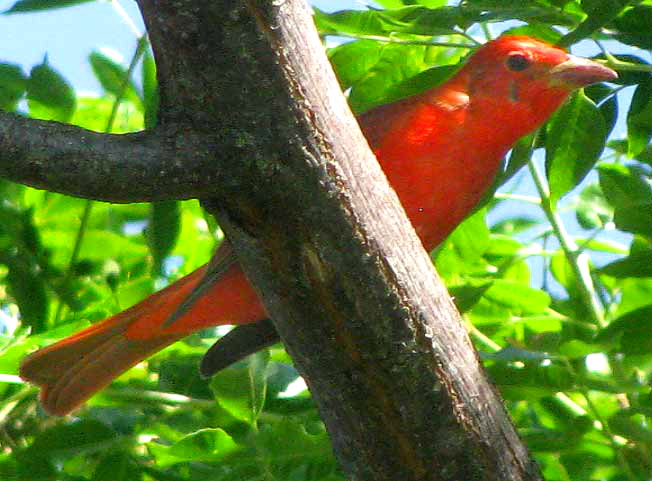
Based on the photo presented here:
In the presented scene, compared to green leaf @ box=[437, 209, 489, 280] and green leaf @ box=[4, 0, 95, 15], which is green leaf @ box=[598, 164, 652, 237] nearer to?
green leaf @ box=[437, 209, 489, 280]

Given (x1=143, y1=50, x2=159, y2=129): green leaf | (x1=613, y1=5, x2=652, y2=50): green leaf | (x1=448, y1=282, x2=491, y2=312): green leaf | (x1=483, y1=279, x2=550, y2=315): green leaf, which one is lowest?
(x1=448, y1=282, x2=491, y2=312): green leaf

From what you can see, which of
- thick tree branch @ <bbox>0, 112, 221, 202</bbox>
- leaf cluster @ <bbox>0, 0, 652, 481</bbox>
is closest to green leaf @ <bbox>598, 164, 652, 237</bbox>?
leaf cluster @ <bbox>0, 0, 652, 481</bbox>

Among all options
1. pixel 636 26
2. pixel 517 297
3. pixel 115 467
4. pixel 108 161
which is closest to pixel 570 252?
Answer: pixel 517 297

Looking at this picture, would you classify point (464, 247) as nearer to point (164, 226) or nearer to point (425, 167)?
point (425, 167)

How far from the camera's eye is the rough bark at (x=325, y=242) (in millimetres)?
1861

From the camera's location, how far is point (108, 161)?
1.80 metres

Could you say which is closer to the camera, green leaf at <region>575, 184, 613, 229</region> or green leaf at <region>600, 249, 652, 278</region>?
green leaf at <region>600, 249, 652, 278</region>

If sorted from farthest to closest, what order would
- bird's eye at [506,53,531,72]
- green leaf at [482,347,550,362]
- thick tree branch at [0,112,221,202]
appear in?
bird's eye at [506,53,531,72] < green leaf at [482,347,550,362] < thick tree branch at [0,112,221,202]

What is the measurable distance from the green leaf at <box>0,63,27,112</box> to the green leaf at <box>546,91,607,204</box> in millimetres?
1199

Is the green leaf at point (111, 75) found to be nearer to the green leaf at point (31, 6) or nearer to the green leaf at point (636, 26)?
the green leaf at point (31, 6)

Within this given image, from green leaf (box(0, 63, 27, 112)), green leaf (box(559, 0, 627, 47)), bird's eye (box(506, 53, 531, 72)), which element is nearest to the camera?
green leaf (box(559, 0, 627, 47))

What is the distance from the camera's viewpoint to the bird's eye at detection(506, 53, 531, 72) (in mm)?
3290

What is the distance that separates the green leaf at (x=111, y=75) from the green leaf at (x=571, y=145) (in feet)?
3.51

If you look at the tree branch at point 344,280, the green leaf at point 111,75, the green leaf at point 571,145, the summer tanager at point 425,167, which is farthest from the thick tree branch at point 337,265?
the green leaf at point 111,75
